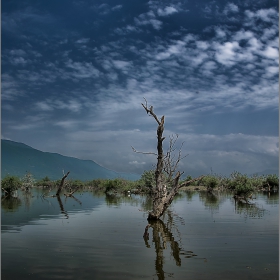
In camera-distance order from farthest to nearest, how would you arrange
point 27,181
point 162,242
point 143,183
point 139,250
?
point 27,181
point 143,183
point 162,242
point 139,250

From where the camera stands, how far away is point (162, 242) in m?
15.4

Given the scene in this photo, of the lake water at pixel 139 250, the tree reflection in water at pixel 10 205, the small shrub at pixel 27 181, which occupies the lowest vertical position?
the tree reflection in water at pixel 10 205

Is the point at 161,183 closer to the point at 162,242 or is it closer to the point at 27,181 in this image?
the point at 162,242

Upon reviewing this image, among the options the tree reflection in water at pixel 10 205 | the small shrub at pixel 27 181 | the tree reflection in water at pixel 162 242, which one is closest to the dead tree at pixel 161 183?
the tree reflection in water at pixel 162 242

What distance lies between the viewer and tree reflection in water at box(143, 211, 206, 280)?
1165 cm

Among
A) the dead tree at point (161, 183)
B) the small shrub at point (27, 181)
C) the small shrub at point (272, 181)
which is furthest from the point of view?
the small shrub at point (272, 181)

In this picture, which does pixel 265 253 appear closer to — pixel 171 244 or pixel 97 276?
pixel 171 244

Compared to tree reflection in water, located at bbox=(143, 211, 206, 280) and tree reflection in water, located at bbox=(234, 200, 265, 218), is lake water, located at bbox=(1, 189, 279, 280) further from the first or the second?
tree reflection in water, located at bbox=(234, 200, 265, 218)

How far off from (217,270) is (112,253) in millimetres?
4407

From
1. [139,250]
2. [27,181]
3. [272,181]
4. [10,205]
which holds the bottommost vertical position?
[10,205]

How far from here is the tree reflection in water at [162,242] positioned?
1165 centimetres

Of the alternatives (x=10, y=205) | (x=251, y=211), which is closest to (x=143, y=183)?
Answer: (x=10, y=205)

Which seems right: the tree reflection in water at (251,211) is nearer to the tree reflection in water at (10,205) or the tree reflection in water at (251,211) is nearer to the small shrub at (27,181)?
the tree reflection in water at (10,205)

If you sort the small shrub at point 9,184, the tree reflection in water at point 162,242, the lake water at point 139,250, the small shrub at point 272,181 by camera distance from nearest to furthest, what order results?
the lake water at point 139,250 → the tree reflection in water at point 162,242 → the small shrub at point 9,184 → the small shrub at point 272,181
